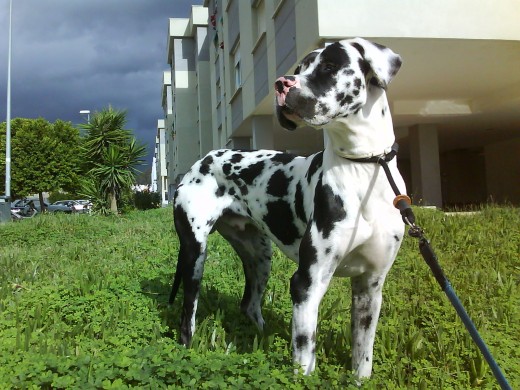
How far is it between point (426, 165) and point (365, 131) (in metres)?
13.4

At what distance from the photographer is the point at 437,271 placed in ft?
7.71

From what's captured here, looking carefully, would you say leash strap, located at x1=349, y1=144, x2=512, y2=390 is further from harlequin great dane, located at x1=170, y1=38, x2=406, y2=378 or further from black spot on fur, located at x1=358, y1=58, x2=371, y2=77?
black spot on fur, located at x1=358, y1=58, x2=371, y2=77

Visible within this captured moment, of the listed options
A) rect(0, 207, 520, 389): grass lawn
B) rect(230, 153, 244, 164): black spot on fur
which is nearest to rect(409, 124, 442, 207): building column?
rect(0, 207, 520, 389): grass lawn

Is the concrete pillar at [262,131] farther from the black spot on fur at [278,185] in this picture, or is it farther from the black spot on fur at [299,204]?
the black spot on fur at [299,204]

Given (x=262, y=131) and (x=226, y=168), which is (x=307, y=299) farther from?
(x=262, y=131)

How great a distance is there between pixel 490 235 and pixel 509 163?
53.9 feet

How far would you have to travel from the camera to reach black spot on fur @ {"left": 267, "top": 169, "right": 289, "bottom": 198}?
3496 mm

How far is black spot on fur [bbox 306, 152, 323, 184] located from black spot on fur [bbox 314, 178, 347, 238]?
290mm

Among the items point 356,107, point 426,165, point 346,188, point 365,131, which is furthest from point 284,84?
point 426,165

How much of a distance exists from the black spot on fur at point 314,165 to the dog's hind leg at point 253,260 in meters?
1.14

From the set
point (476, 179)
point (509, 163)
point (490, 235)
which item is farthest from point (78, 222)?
point (476, 179)

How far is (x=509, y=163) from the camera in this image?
71.1 feet

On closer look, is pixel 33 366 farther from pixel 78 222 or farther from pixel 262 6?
pixel 262 6

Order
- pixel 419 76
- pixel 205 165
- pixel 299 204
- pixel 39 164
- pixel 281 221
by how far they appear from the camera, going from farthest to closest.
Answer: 1. pixel 39 164
2. pixel 419 76
3. pixel 205 165
4. pixel 281 221
5. pixel 299 204
